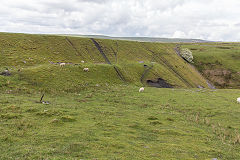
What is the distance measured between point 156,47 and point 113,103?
9176cm

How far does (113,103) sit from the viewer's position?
33.0 meters

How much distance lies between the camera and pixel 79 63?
66250 mm

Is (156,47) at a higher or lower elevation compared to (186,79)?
higher

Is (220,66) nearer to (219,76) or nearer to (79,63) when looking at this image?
(219,76)

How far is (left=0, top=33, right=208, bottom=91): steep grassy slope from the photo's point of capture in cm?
4191

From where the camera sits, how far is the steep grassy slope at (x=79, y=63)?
41.9 metres

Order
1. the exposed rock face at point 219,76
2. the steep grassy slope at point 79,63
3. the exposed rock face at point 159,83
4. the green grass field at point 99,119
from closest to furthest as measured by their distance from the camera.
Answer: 1. the green grass field at point 99,119
2. the steep grassy slope at point 79,63
3. the exposed rock face at point 159,83
4. the exposed rock face at point 219,76

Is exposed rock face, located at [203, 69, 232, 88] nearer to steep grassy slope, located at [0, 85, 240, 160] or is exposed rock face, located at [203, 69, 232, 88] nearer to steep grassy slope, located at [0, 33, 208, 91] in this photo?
steep grassy slope, located at [0, 33, 208, 91]

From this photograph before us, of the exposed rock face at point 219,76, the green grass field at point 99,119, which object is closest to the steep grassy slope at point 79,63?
the green grass field at point 99,119

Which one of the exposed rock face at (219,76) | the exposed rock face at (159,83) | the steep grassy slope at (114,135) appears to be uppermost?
the exposed rock face at (219,76)

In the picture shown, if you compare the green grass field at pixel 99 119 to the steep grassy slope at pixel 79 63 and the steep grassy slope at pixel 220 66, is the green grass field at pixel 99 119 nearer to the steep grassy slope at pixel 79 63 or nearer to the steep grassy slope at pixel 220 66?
the steep grassy slope at pixel 79 63

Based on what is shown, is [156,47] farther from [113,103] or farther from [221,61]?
[113,103]

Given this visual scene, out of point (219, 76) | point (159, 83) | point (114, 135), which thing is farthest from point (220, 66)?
point (114, 135)

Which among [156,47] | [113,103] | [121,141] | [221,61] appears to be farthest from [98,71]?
[221,61]
